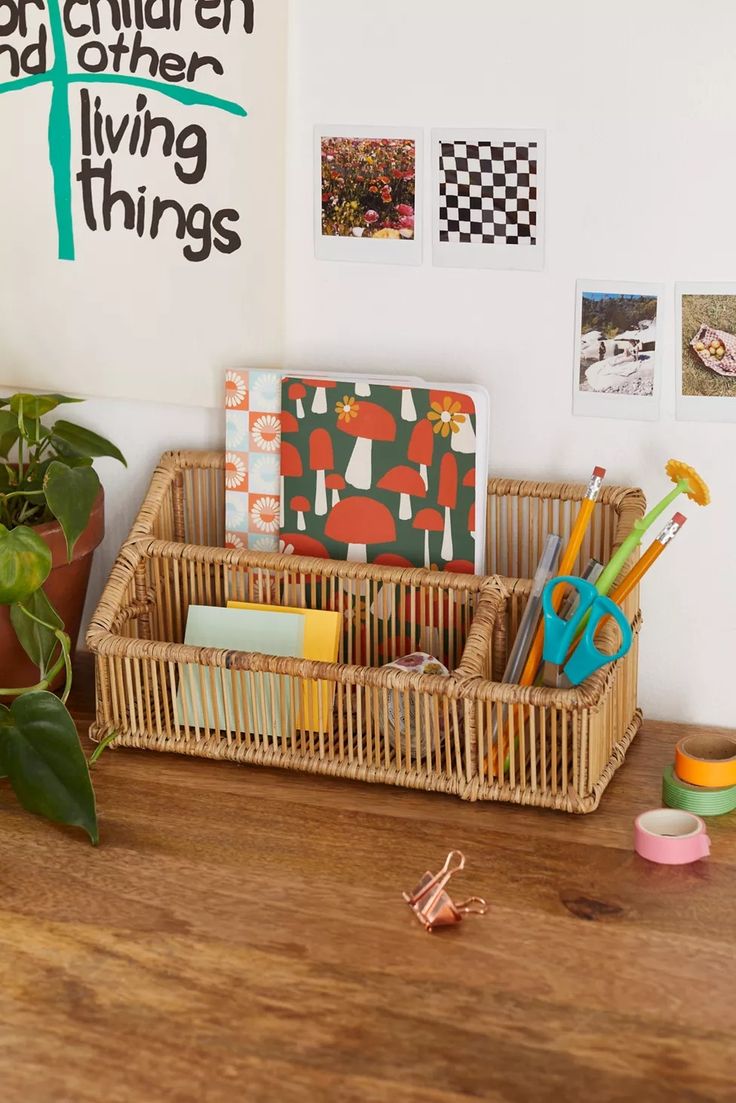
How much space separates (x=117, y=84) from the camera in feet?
4.11

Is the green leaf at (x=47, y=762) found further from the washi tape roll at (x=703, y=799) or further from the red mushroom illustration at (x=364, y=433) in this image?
the washi tape roll at (x=703, y=799)


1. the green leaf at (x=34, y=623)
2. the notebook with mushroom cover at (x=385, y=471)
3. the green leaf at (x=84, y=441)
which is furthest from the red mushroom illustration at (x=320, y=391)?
the green leaf at (x=34, y=623)

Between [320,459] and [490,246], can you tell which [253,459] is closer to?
[320,459]

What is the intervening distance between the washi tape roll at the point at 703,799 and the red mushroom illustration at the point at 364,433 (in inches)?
15.7

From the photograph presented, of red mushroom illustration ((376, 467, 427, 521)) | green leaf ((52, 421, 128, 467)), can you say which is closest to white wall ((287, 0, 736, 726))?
red mushroom illustration ((376, 467, 427, 521))

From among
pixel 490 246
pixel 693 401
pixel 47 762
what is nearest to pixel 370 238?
pixel 490 246

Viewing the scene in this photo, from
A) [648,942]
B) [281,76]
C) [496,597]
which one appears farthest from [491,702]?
[281,76]

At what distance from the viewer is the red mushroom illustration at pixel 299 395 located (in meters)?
1.22

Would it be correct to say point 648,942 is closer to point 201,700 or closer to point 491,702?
point 491,702

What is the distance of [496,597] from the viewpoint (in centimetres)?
115

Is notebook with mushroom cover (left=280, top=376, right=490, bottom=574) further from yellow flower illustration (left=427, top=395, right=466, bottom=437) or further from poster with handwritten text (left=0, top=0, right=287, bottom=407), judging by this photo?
poster with handwritten text (left=0, top=0, right=287, bottom=407)

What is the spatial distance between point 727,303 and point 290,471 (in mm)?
435

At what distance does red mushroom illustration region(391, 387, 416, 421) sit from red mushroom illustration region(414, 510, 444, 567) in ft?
0.30

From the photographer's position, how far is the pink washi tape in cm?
101
